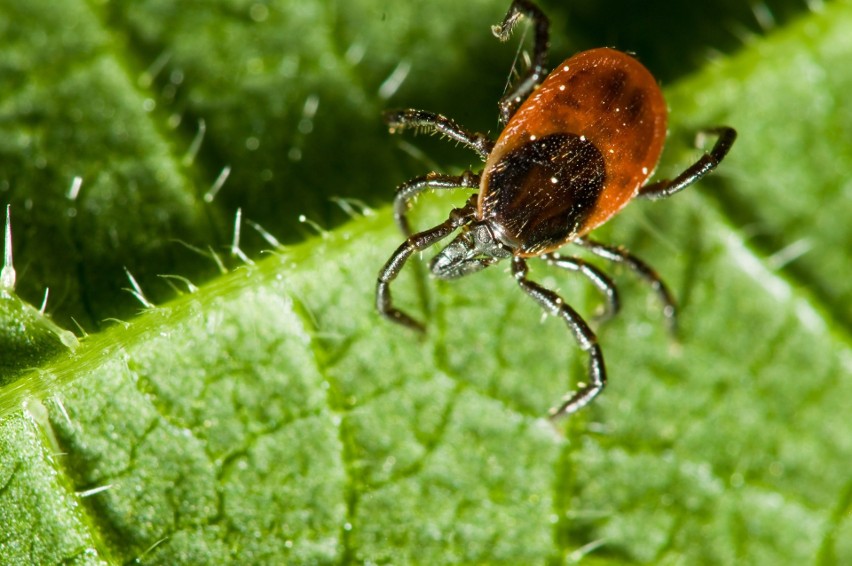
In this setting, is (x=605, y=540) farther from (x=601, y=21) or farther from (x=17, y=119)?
(x=17, y=119)

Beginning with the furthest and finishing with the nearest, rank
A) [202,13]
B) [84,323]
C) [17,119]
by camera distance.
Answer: [202,13] < [17,119] < [84,323]

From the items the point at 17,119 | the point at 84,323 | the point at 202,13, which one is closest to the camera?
the point at 84,323

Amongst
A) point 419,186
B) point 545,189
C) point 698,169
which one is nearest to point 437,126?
point 419,186

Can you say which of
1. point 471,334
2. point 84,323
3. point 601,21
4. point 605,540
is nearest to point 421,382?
point 471,334

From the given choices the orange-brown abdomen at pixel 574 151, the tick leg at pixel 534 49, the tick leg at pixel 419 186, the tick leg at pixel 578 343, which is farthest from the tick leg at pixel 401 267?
the tick leg at pixel 534 49

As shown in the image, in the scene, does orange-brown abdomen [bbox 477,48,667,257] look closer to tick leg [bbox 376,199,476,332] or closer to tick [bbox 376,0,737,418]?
tick [bbox 376,0,737,418]

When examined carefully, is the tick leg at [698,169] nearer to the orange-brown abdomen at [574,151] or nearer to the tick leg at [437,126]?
the orange-brown abdomen at [574,151]

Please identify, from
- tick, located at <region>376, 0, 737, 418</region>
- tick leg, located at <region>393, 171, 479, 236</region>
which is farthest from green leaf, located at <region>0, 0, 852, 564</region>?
tick, located at <region>376, 0, 737, 418</region>
